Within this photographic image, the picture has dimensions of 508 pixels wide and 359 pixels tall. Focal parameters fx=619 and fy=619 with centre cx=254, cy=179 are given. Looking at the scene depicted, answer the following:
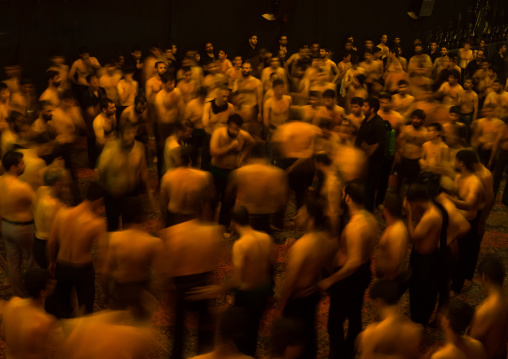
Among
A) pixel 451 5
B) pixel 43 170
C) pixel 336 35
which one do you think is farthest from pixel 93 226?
pixel 451 5

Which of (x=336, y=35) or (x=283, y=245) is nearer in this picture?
(x=283, y=245)

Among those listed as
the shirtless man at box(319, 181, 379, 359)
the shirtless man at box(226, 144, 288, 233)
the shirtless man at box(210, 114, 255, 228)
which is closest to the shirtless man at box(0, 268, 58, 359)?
the shirtless man at box(319, 181, 379, 359)

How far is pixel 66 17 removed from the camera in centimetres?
1253

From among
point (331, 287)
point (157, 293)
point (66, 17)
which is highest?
point (66, 17)

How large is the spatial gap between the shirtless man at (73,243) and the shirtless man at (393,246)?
7.45 ft

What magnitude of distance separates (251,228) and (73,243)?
56.4 inches

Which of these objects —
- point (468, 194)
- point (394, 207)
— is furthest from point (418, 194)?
point (468, 194)

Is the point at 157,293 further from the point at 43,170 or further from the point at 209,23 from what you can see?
the point at 209,23

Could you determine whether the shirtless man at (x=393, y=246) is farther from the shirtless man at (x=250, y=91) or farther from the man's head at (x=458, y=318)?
the shirtless man at (x=250, y=91)

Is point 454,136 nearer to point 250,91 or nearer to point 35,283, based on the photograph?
point 250,91

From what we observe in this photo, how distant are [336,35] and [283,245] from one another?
1117 cm

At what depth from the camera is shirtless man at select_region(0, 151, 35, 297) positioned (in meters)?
5.52

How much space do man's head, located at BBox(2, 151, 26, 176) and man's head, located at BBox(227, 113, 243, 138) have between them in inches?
94.2

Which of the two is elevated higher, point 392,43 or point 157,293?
point 392,43
